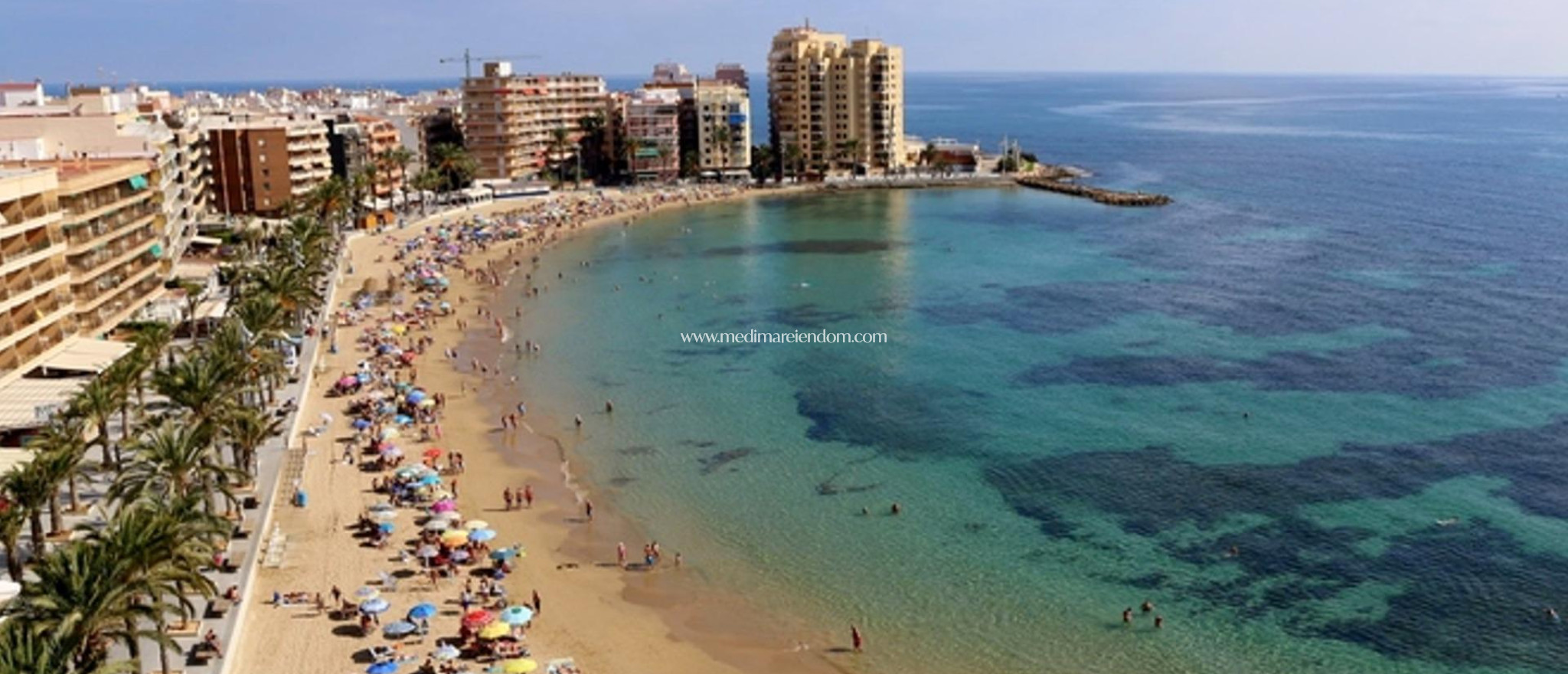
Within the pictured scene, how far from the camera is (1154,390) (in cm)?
Answer: 5884

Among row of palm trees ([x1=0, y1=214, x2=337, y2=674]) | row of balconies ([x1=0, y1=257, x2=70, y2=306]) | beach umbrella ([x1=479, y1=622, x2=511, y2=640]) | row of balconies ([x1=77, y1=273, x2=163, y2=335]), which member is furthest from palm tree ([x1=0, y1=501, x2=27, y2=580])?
row of balconies ([x1=77, y1=273, x2=163, y2=335])

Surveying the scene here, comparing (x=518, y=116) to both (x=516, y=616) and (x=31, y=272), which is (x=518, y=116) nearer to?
(x=31, y=272)

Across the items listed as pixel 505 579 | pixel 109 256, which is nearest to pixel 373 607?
pixel 505 579

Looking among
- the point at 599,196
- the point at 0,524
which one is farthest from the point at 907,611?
the point at 599,196

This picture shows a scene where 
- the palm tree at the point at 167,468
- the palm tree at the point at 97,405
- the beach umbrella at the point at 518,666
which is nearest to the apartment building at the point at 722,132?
the palm tree at the point at 97,405

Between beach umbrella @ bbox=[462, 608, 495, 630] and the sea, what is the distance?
7.54m

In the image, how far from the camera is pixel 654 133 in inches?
5758

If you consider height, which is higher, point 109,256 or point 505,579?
point 109,256

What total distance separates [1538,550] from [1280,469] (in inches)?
384

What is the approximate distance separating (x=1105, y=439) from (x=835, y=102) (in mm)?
109346

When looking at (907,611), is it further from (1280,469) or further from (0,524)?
(0,524)

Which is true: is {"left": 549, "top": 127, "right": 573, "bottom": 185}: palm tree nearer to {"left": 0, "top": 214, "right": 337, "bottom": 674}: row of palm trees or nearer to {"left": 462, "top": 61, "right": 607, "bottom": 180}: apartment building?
{"left": 462, "top": 61, "right": 607, "bottom": 180}: apartment building

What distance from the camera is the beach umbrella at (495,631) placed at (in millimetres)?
33281

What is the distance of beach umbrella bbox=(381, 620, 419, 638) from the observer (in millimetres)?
33781
